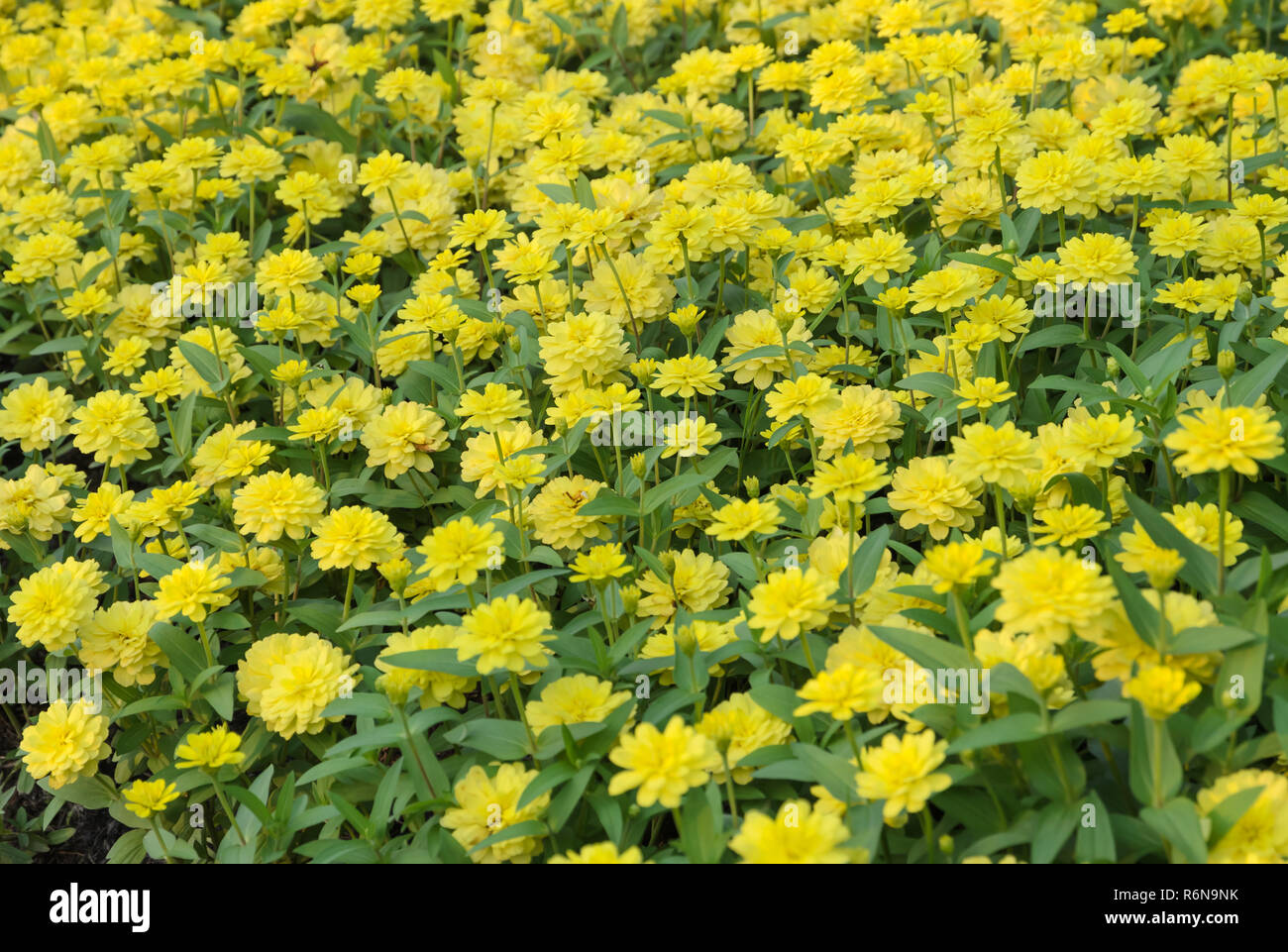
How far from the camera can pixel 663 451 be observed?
230cm

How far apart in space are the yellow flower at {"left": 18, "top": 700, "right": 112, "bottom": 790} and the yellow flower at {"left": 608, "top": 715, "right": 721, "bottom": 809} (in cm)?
103

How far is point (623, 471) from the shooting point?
2408mm

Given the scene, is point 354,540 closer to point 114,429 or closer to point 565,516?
point 565,516

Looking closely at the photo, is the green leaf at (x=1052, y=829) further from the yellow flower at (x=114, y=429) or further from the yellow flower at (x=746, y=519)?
the yellow flower at (x=114, y=429)

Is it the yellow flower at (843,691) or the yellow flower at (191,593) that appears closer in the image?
the yellow flower at (843,691)

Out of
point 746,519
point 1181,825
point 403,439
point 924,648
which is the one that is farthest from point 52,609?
point 1181,825

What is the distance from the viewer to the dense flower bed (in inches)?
65.7

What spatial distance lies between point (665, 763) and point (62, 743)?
1135 millimetres

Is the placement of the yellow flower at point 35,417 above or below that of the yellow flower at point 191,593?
above

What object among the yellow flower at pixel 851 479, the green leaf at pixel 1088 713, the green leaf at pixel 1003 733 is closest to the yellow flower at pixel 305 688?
the yellow flower at pixel 851 479

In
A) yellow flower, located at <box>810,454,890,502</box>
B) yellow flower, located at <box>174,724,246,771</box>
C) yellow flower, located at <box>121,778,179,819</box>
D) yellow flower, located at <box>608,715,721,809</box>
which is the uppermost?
yellow flower, located at <box>810,454,890,502</box>

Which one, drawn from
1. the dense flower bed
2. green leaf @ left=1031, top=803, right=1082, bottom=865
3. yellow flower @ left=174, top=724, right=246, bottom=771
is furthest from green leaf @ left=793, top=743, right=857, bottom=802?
yellow flower @ left=174, top=724, right=246, bottom=771

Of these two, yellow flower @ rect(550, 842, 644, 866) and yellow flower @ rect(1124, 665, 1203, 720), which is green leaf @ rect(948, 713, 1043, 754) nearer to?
yellow flower @ rect(1124, 665, 1203, 720)

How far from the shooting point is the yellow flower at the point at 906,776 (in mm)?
1519
